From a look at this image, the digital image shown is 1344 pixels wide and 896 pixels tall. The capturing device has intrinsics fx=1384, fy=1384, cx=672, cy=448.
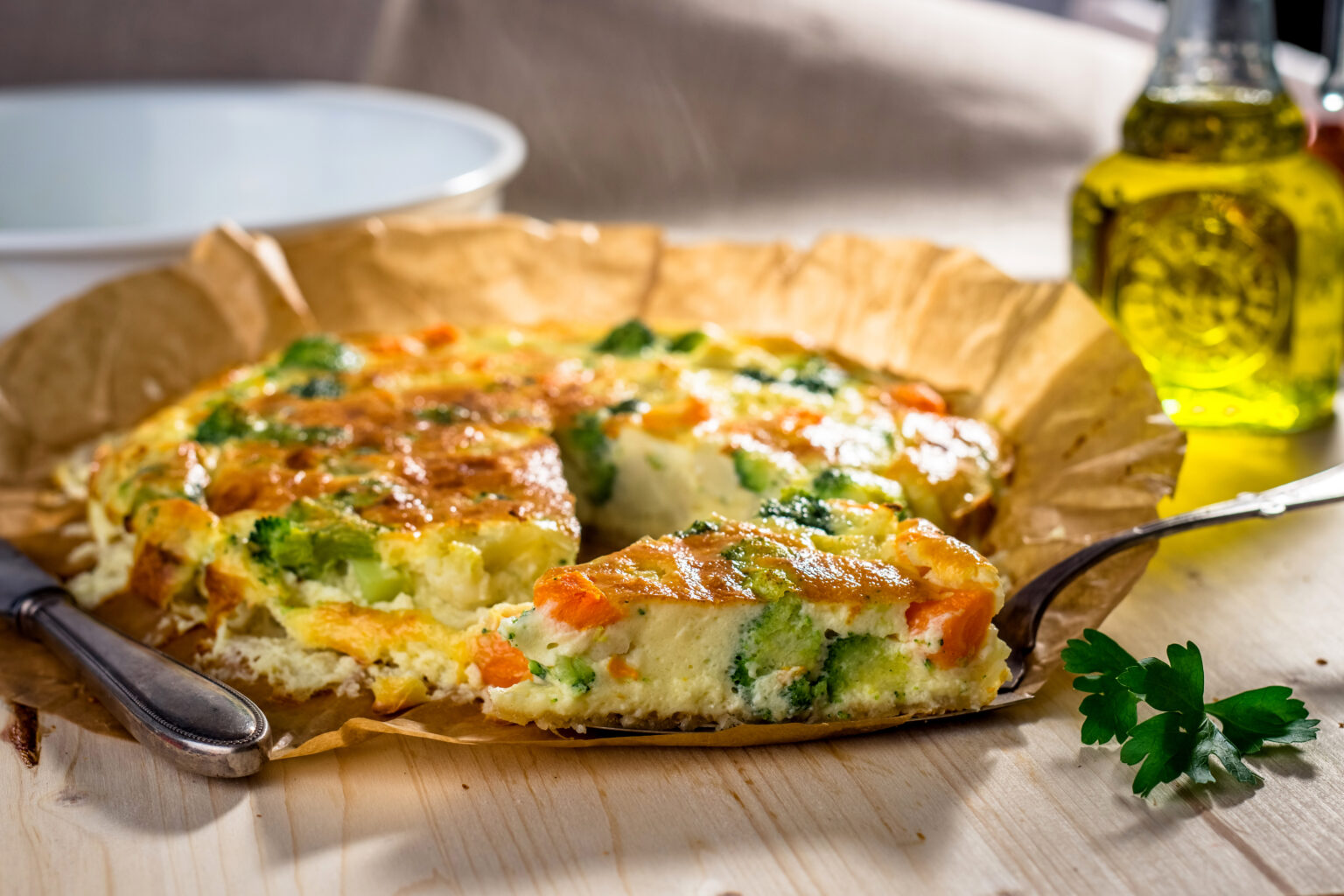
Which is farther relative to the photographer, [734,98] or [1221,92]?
[734,98]

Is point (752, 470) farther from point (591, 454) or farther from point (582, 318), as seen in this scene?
point (582, 318)

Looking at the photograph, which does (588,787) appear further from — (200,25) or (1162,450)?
(200,25)

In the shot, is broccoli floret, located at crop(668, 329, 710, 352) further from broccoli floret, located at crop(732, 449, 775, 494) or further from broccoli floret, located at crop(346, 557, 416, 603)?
broccoli floret, located at crop(346, 557, 416, 603)

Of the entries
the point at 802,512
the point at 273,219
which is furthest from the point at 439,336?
the point at 802,512

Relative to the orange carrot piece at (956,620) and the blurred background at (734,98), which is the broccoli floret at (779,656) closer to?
the orange carrot piece at (956,620)

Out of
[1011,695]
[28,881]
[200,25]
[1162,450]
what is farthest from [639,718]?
[200,25]

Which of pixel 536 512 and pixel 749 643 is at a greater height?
pixel 749 643

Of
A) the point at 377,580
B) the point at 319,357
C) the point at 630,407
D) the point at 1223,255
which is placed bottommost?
the point at 319,357
